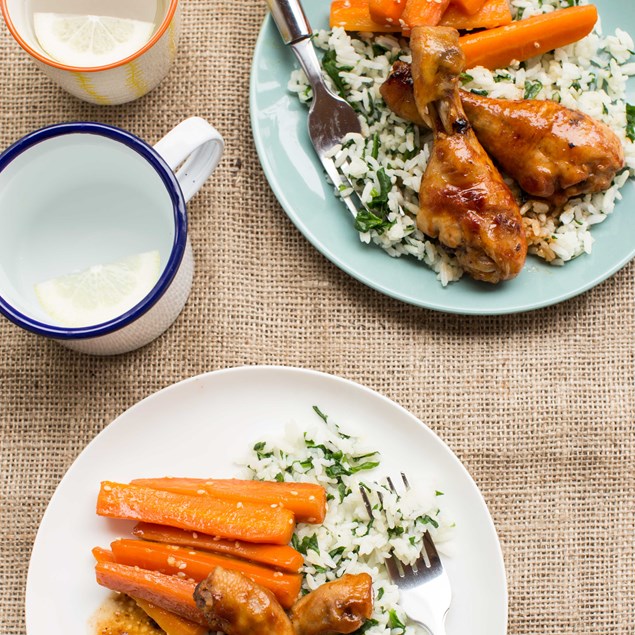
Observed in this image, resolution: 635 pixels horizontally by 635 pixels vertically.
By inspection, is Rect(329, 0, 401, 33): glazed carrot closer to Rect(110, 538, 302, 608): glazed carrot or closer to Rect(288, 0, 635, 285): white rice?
Rect(288, 0, 635, 285): white rice

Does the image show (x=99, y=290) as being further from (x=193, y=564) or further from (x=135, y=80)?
(x=193, y=564)

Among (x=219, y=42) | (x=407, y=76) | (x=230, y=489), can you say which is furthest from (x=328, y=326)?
(x=219, y=42)

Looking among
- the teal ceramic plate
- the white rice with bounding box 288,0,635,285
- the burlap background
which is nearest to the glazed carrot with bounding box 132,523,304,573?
the burlap background

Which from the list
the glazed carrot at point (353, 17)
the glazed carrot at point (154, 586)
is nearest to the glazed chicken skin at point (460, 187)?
the glazed carrot at point (353, 17)

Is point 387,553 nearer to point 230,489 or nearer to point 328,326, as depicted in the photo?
point 230,489

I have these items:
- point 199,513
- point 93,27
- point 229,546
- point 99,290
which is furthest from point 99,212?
point 229,546

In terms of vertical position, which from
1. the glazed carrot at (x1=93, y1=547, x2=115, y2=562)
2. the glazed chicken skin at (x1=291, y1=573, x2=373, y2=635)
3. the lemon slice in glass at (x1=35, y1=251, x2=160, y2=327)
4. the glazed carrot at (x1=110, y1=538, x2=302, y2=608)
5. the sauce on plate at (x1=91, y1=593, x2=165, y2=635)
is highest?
the lemon slice in glass at (x1=35, y1=251, x2=160, y2=327)
